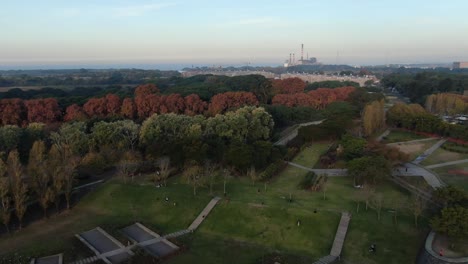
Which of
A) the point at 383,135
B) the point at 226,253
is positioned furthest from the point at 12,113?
the point at 383,135

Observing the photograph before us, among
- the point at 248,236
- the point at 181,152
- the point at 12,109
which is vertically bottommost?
the point at 248,236

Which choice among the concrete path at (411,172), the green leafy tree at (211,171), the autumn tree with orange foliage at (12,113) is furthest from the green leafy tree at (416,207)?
the autumn tree with orange foliage at (12,113)

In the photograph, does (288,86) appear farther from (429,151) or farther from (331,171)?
(331,171)

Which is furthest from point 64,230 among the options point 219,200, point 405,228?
point 405,228

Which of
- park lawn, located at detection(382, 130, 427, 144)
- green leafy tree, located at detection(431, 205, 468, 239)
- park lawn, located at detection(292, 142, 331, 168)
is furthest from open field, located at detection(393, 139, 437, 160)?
green leafy tree, located at detection(431, 205, 468, 239)

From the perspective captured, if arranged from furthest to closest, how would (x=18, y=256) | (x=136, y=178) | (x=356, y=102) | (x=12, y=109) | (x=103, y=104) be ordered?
1. (x=356, y=102)
2. (x=103, y=104)
3. (x=12, y=109)
4. (x=136, y=178)
5. (x=18, y=256)

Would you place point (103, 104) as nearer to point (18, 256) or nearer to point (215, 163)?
point (215, 163)
